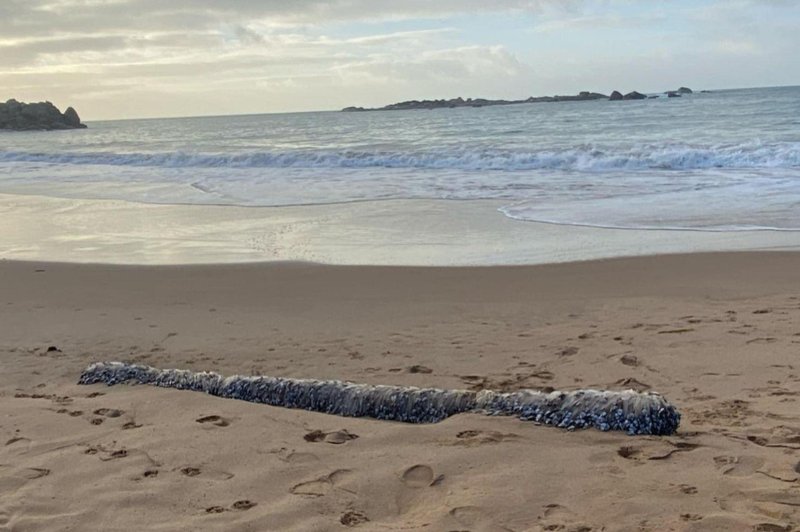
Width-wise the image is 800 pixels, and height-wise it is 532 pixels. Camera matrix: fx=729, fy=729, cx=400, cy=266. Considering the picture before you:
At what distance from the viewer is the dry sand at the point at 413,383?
262 centimetres

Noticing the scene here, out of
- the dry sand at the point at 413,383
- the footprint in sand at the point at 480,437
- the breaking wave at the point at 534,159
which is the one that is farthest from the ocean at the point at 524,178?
the footprint in sand at the point at 480,437

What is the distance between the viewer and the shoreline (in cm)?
797

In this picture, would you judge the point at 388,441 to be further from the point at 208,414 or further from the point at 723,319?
the point at 723,319

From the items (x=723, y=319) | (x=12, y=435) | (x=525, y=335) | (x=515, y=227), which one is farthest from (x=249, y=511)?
(x=515, y=227)

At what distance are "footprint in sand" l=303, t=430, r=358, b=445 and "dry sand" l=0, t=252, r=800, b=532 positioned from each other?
0.05ft

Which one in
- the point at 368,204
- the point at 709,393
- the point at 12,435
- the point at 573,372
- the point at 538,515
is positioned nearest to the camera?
the point at 538,515

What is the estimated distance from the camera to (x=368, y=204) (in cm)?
1263

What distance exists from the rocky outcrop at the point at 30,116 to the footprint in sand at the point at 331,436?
9410 centimetres

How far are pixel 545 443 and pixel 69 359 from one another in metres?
3.35

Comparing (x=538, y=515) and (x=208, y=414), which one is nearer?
(x=538, y=515)

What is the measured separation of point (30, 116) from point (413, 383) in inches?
3706

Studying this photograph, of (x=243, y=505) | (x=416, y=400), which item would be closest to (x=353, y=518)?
(x=243, y=505)

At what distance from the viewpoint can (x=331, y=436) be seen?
10.9ft

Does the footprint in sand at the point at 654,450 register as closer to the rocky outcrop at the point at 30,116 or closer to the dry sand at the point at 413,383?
the dry sand at the point at 413,383
